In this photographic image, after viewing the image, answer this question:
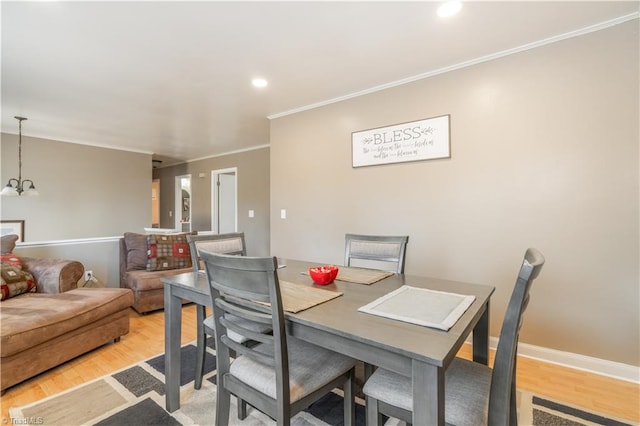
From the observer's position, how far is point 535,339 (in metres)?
2.23

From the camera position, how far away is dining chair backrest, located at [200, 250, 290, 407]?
1055 mm

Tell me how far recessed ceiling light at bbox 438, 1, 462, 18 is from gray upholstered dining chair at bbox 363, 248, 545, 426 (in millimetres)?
1485

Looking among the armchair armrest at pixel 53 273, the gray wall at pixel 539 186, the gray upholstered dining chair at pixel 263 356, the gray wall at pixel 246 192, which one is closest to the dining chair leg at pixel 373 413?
the gray upholstered dining chair at pixel 263 356

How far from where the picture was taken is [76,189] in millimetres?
4840

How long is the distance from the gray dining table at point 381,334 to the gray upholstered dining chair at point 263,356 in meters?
0.11

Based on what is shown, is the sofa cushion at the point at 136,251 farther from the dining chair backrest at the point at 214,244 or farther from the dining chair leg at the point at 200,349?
the dining chair leg at the point at 200,349

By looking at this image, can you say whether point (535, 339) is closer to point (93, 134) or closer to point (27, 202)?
point (93, 134)

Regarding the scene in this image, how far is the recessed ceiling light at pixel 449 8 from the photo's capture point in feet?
5.62

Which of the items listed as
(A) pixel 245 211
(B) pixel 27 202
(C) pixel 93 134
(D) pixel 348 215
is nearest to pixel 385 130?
(D) pixel 348 215

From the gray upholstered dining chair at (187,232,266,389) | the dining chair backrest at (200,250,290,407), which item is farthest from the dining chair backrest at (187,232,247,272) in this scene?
the dining chair backrest at (200,250,290,407)

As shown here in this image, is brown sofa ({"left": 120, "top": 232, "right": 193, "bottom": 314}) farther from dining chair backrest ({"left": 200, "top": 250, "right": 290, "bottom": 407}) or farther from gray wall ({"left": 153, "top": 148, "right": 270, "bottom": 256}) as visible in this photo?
dining chair backrest ({"left": 200, "top": 250, "right": 290, "bottom": 407})

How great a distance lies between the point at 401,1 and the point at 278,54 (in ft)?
3.13

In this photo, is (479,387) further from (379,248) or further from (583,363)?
(583,363)

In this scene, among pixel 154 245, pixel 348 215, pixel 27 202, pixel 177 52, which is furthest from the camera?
pixel 27 202
